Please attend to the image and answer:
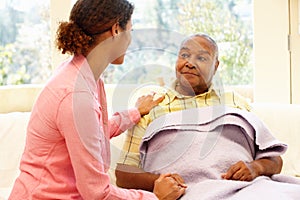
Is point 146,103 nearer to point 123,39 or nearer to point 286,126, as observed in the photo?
point 123,39

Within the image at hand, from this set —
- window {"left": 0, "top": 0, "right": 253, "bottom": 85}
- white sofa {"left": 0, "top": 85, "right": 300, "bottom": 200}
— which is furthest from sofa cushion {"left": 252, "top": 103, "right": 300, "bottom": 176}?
window {"left": 0, "top": 0, "right": 253, "bottom": 85}

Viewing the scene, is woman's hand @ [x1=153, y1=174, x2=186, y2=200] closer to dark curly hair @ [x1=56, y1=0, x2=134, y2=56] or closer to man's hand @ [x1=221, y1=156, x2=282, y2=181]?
man's hand @ [x1=221, y1=156, x2=282, y2=181]

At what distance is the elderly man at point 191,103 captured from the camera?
178cm

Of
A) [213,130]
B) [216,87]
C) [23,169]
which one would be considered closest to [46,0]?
[216,87]

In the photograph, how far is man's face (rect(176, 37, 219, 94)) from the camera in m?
1.96

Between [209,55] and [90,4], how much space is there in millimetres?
767

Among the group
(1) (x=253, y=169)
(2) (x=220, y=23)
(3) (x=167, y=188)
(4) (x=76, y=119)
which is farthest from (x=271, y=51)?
(4) (x=76, y=119)

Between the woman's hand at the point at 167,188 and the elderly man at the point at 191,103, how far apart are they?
0.07 m

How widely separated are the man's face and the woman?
54 centimetres

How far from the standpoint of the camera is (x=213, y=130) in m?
1.85

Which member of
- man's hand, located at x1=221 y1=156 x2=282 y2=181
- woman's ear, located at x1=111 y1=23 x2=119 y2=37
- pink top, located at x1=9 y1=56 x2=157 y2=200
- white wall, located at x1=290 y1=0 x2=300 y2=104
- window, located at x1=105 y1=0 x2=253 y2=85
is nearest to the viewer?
pink top, located at x1=9 y1=56 x2=157 y2=200

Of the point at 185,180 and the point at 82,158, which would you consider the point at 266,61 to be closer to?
the point at 185,180

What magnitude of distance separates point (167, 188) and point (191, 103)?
46 cm

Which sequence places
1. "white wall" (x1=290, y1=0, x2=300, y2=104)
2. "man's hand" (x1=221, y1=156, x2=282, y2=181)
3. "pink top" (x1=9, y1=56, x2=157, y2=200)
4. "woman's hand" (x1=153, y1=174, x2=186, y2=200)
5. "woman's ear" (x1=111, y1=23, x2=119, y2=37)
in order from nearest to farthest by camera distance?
"pink top" (x1=9, y1=56, x2=157, y2=200), "woman's ear" (x1=111, y1=23, x2=119, y2=37), "woman's hand" (x1=153, y1=174, x2=186, y2=200), "man's hand" (x1=221, y1=156, x2=282, y2=181), "white wall" (x1=290, y1=0, x2=300, y2=104)
